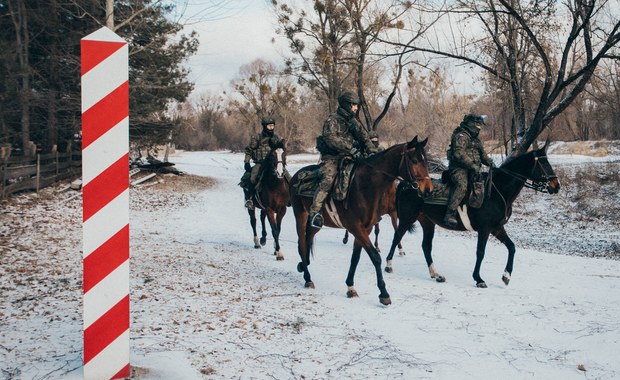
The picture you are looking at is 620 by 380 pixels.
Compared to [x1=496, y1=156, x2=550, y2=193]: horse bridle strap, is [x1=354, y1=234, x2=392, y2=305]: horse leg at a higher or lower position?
lower

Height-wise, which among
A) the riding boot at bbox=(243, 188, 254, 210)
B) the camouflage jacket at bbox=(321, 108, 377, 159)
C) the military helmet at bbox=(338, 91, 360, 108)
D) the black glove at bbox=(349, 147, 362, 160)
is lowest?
the riding boot at bbox=(243, 188, 254, 210)

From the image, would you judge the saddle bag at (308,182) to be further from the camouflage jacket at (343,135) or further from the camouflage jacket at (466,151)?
the camouflage jacket at (466,151)

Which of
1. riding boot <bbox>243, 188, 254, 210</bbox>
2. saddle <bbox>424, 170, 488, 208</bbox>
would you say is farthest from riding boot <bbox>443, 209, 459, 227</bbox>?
riding boot <bbox>243, 188, 254, 210</bbox>

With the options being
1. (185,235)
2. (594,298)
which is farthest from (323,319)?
(185,235)

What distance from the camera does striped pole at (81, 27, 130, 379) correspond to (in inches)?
124

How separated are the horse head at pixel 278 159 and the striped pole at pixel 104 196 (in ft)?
23.0

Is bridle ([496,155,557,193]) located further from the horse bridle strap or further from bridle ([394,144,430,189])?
bridle ([394,144,430,189])

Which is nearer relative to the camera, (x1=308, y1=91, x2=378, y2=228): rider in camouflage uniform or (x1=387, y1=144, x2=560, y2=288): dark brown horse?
(x1=308, y1=91, x2=378, y2=228): rider in camouflage uniform

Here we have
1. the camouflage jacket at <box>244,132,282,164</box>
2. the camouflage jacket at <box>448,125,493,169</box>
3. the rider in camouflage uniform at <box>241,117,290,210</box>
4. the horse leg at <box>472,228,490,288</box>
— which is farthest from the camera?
the camouflage jacket at <box>244,132,282,164</box>

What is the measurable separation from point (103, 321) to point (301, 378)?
1.72 metres

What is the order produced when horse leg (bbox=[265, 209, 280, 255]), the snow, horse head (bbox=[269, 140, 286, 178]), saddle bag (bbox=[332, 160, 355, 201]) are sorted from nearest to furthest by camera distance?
the snow → saddle bag (bbox=[332, 160, 355, 201]) → horse leg (bbox=[265, 209, 280, 255]) → horse head (bbox=[269, 140, 286, 178])

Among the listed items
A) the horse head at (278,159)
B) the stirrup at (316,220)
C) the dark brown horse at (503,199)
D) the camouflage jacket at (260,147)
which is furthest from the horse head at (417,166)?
the camouflage jacket at (260,147)

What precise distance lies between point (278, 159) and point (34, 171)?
38.6 feet

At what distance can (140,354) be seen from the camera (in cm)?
425
